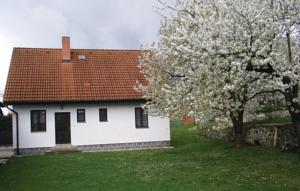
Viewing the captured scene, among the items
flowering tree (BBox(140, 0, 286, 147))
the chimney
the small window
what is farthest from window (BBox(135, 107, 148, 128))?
flowering tree (BBox(140, 0, 286, 147))

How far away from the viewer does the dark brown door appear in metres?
24.7

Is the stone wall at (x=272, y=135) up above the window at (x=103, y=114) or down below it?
below

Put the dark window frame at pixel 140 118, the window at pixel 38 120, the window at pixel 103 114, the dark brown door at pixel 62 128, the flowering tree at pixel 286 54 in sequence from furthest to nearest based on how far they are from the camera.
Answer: the dark window frame at pixel 140 118 → the window at pixel 103 114 → the dark brown door at pixel 62 128 → the window at pixel 38 120 → the flowering tree at pixel 286 54

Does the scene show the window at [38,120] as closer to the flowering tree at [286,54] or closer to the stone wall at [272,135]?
the stone wall at [272,135]

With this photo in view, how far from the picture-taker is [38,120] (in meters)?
24.4

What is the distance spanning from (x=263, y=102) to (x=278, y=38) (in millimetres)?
8140

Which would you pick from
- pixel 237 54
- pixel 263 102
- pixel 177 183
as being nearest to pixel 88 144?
pixel 263 102

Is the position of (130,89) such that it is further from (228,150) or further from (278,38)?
(278,38)

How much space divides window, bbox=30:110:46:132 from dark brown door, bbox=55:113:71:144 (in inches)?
28.1

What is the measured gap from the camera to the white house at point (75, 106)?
2417cm

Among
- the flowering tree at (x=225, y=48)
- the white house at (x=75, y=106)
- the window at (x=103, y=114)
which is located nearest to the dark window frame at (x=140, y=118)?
the white house at (x=75, y=106)

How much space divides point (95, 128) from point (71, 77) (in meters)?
3.56

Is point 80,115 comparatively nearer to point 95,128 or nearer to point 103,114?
point 95,128

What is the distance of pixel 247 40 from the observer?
1102 cm
